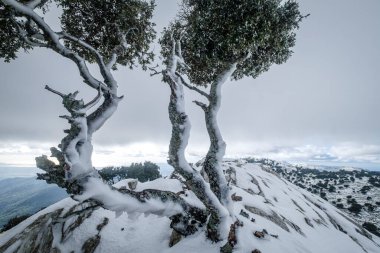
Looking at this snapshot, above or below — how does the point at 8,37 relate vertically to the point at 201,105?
above

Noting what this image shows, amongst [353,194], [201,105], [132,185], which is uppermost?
[201,105]

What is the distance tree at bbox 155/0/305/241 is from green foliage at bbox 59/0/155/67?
2228 millimetres

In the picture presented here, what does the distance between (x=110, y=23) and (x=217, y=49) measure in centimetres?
→ 639

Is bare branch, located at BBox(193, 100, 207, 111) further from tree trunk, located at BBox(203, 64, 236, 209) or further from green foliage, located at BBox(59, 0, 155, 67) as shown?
green foliage, located at BBox(59, 0, 155, 67)

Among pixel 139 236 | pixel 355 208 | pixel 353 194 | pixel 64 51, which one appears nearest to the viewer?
pixel 64 51

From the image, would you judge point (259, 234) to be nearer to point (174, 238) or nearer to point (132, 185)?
point (174, 238)

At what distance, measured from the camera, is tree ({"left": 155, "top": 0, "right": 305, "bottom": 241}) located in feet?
32.4

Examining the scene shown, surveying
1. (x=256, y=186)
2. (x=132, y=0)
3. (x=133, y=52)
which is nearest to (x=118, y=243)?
(x=133, y=52)

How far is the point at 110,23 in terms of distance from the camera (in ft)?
43.1

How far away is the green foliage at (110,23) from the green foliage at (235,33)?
215cm

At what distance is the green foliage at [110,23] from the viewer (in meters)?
13.1

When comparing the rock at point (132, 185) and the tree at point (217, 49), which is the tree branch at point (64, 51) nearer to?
the tree at point (217, 49)

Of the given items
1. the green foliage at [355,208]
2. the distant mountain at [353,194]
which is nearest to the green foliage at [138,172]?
the distant mountain at [353,194]

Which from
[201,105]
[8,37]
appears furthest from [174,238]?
[8,37]
